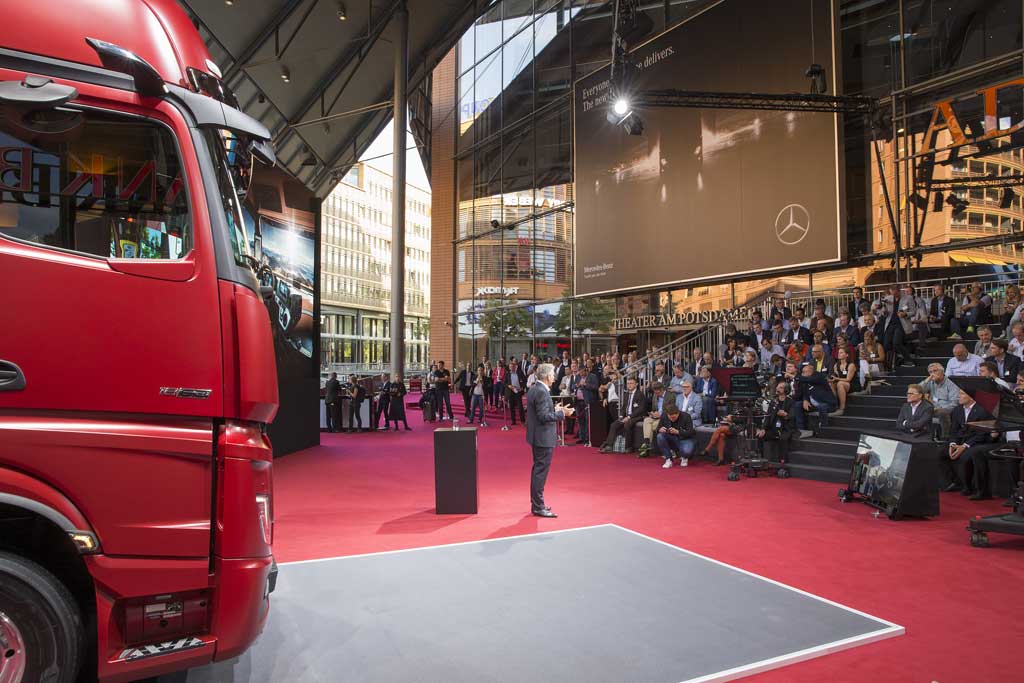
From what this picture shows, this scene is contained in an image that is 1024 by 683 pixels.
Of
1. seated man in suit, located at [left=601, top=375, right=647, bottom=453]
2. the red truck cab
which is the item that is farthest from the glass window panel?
the red truck cab

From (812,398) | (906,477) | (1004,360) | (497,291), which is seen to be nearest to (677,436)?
(812,398)

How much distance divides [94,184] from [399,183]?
19.0 meters

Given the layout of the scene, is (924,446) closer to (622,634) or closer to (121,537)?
(622,634)

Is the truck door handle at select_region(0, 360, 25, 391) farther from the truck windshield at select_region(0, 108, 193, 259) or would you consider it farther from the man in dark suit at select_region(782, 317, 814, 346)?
the man in dark suit at select_region(782, 317, 814, 346)

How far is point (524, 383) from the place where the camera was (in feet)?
64.1

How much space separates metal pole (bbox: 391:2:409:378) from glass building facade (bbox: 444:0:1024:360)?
4.99 meters

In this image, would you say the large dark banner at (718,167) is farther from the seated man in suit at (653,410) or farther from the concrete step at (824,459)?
the concrete step at (824,459)

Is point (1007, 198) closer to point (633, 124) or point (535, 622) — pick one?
point (633, 124)

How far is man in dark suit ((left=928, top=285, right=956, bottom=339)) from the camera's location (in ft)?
39.1

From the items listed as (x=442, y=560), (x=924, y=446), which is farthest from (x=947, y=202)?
(x=442, y=560)

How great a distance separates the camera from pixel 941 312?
12.2 meters

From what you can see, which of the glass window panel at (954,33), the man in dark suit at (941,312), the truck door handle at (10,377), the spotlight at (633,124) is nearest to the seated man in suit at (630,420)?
the spotlight at (633,124)

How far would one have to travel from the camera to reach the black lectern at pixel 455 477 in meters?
A: 7.48

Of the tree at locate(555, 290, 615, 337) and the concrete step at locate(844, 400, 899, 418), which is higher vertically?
the tree at locate(555, 290, 615, 337)
